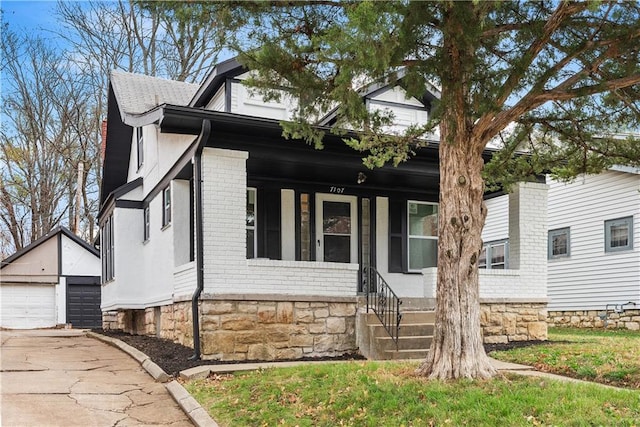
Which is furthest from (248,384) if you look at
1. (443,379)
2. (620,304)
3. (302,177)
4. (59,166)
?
(59,166)

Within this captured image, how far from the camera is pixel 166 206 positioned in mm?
11188

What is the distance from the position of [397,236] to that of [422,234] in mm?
653

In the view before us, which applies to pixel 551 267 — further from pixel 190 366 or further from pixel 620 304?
pixel 190 366

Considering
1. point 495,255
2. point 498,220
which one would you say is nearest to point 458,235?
point 498,220

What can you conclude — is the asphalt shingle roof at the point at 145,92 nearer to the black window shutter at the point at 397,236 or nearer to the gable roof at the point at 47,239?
the black window shutter at the point at 397,236

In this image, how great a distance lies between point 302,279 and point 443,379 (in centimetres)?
373

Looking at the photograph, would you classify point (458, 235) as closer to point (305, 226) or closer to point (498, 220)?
point (305, 226)

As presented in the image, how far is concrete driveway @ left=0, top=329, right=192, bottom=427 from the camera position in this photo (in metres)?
5.80

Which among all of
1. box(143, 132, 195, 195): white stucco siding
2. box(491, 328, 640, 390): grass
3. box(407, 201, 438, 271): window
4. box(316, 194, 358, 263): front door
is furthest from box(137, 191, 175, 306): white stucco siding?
box(491, 328, 640, 390): grass

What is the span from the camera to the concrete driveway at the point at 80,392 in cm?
580

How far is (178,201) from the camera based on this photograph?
10.3m

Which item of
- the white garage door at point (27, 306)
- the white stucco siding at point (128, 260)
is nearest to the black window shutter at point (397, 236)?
the white stucco siding at point (128, 260)

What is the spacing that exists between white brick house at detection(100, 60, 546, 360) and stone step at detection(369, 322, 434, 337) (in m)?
0.65

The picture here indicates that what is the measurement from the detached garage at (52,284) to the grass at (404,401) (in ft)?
57.7
